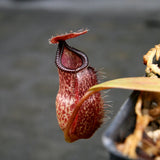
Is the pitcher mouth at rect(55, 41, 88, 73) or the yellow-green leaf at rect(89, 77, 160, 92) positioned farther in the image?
the pitcher mouth at rect(55, 41, 88, 73)

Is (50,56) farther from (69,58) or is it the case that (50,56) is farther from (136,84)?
(136,84)

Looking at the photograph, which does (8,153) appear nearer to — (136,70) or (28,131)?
(28,131)

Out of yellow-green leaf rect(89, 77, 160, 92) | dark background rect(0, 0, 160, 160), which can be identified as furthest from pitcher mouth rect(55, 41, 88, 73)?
dark background rect(0, 0, 160, 160)

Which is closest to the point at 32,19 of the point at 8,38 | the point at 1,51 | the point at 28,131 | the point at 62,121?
the point at 8,38

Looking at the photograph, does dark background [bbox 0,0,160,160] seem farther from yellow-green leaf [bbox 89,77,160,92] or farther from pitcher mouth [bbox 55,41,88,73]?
yellow-green leaf [bbox 89,77,160,92]

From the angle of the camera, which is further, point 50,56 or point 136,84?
point 50,56

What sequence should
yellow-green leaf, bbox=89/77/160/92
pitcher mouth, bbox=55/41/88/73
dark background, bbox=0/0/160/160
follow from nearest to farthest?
1. yellow-green leaf, bbox=89/77/160/92
2. pitcher mouth, bbox=55/41/88/73
3. dark background, bbox=0/0/160/160

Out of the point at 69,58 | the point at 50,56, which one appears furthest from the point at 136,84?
the point at 50,56
